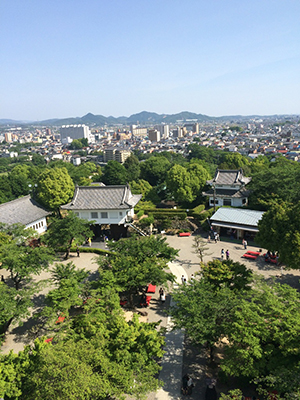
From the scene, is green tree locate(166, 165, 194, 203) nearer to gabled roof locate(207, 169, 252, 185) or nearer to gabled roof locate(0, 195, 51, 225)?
gabled roof locate(207, 169, 252, 185)

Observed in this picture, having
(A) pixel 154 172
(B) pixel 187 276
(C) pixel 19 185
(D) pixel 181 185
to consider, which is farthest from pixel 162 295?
(C) pixel 19 185

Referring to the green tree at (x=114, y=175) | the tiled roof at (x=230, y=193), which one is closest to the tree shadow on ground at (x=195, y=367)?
the tiled roof at (x=230, y=193)

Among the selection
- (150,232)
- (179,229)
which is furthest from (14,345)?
(179,229)

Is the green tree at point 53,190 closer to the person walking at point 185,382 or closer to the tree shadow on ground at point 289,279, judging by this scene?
the tree shadow on ground at point 289,279

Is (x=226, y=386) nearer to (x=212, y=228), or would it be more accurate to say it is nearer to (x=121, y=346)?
(x=121, y=346)

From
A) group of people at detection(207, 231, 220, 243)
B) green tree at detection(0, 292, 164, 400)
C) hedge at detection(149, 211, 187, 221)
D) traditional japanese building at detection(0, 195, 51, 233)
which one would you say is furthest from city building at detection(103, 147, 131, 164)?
green tree at detection(0, 292, 164, 400)
